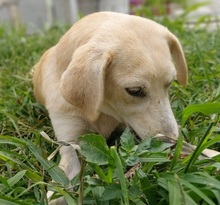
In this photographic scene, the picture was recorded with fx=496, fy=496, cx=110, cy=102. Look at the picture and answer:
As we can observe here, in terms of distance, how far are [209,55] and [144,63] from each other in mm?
1618

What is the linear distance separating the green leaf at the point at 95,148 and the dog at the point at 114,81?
0.36 meters

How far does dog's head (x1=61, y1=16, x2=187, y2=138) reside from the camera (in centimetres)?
249

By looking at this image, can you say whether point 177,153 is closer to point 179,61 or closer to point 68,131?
point 68,131

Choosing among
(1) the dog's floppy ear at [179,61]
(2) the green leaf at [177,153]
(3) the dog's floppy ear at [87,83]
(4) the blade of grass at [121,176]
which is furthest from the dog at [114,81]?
(4) the blade of grass at [121,176]

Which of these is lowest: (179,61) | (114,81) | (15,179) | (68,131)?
(68,131)

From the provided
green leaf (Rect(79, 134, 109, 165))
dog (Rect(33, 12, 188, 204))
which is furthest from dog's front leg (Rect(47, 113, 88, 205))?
green leaf (Rect(79, 134, 109, 165))

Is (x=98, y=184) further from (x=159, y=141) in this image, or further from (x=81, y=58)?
(x=81, y=58)

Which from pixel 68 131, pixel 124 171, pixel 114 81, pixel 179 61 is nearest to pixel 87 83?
pixel 114 81

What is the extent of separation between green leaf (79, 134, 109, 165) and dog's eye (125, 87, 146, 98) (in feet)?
1.65

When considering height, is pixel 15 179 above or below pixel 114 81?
below

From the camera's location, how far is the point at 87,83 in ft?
8.13

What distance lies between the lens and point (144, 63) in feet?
8.28

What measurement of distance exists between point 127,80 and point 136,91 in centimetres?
7

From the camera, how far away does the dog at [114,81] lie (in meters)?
2.50
